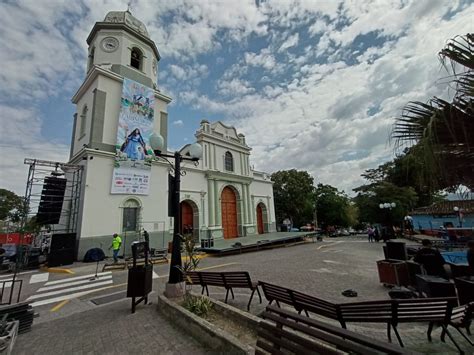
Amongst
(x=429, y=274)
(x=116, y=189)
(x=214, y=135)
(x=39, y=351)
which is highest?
(x=214, y=135)

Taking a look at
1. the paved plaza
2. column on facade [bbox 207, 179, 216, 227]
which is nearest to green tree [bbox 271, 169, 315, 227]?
column on facade [bbox 207, 179, 216, 227]

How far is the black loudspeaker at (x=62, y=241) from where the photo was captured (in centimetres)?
1072

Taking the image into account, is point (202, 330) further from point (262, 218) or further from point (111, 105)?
point (262, 218)

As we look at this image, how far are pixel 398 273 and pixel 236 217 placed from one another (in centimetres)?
1723

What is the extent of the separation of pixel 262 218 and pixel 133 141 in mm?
16915

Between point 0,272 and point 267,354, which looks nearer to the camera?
point 267,354

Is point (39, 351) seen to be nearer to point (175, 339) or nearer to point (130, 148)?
point (175, 339)

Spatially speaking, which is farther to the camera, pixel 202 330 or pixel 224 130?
pixel 224 130

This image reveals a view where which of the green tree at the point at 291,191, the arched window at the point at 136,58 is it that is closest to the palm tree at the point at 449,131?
the arched window at the point at 136,58

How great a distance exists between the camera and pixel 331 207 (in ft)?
130

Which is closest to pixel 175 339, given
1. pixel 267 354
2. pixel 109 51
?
pixel 267 354

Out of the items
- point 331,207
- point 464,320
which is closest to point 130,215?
point 464,320

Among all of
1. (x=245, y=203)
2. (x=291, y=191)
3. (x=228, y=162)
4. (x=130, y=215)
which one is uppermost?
(x=228, y=162)

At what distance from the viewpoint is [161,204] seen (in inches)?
604
